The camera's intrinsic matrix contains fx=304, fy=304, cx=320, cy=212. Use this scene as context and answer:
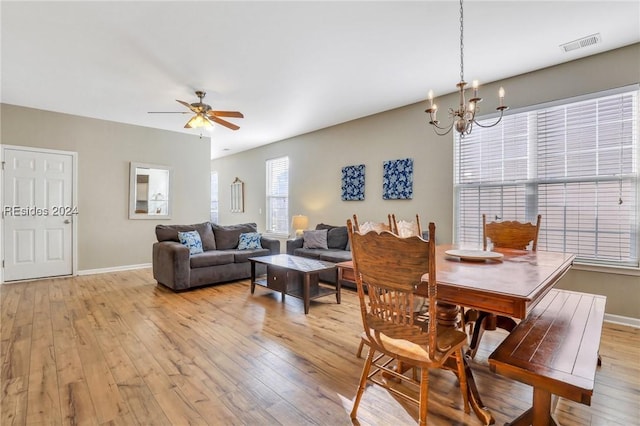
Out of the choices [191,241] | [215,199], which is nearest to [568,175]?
[191,241]

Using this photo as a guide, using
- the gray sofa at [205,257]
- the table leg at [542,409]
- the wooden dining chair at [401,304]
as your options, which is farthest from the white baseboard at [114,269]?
the table leg at [542,409]

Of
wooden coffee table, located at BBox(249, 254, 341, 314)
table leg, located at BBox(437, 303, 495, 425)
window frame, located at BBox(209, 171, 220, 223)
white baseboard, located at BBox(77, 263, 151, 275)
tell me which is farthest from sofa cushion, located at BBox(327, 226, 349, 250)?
window frame, located at BBox(209, 171, 220, 223)

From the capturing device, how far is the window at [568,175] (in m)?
2.98

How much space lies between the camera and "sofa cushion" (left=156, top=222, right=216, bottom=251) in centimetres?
456

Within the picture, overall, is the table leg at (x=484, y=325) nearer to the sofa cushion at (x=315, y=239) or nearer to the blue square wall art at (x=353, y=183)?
the sofa cushion at (x=315, y=239)

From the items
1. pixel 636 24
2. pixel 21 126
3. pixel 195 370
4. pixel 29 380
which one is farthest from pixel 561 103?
pixel 21 126

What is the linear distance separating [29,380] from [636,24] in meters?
5.42

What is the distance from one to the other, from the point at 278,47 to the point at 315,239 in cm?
300

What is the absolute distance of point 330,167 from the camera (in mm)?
5906

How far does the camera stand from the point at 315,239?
512 cm

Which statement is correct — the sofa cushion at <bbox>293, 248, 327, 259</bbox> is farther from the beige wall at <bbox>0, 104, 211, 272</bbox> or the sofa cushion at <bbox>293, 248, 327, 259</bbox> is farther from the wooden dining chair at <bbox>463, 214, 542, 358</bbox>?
the beige wall at <bbox>0, 104, 211, 272</bbox>

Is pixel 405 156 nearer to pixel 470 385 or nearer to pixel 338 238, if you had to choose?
pixel 338 238

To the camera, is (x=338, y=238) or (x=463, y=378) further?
(x=338, y=238)

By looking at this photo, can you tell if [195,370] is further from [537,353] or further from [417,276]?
[537,353]
